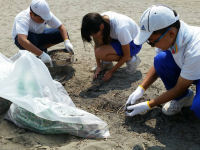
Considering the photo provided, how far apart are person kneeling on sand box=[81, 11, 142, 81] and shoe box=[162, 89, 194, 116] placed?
0.80 metres

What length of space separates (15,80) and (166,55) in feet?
4.03

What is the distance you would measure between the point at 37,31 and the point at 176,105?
6.10ft

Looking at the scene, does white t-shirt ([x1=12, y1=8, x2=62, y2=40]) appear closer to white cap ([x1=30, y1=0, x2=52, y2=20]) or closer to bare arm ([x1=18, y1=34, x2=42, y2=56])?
bare arm ([x1=18, y1=34, x2=42, y2=56])

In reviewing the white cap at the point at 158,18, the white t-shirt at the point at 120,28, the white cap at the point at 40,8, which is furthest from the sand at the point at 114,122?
the white cap at the point at 158,18

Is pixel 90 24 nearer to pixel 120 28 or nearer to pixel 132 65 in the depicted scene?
pixel 120 28

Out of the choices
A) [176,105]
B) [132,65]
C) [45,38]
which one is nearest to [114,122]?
[176,105]

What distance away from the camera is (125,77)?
9.54ft

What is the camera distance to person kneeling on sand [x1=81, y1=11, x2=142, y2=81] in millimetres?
2584

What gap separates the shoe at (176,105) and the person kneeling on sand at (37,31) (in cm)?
136

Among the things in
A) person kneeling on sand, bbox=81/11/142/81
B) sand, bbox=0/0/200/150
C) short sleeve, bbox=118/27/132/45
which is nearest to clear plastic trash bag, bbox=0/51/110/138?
sand, bbox=0/0/200/150

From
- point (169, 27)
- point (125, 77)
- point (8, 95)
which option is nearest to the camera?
point (169, 27)

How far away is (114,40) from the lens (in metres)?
2.90

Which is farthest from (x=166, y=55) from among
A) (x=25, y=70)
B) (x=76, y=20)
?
(x=76, y=20)

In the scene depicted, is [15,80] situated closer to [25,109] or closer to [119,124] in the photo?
[25,109]
